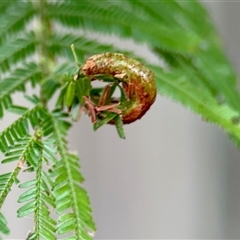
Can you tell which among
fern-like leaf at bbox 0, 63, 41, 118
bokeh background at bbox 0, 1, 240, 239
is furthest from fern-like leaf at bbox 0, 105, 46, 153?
bokeh background at bbox 0, 1, 240, 239

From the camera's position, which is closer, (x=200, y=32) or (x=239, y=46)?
(x=200, y=32)

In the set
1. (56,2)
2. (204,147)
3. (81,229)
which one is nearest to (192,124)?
(204,147)

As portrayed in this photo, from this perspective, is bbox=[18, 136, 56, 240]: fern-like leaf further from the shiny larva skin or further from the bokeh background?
the bokeh background

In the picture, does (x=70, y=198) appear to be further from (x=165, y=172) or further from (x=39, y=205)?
(x=165, y=172)

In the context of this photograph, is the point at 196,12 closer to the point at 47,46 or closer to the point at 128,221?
the point at 47,46

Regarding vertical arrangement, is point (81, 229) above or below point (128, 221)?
below

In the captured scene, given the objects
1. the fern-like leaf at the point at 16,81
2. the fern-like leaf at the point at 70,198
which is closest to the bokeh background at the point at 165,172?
the fern-like leaf at the point at 16,81

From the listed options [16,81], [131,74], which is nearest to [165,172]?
[16,81]

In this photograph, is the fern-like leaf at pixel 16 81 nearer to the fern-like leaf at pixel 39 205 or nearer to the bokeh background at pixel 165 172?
the fern-like leaf at pixel 39 205
